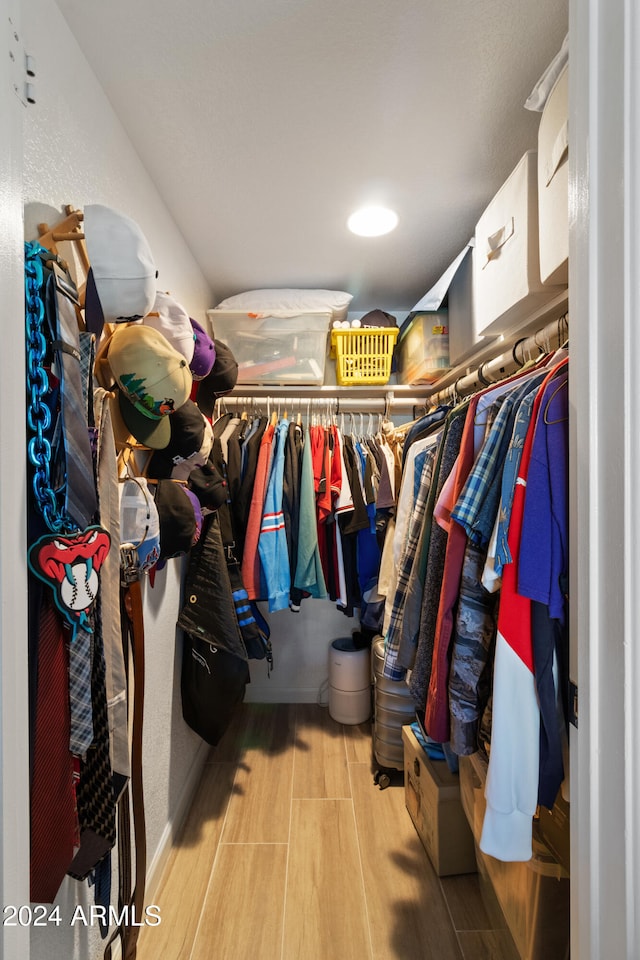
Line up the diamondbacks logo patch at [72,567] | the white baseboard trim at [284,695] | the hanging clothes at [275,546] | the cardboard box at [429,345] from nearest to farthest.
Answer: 1. the diamondbacks logo patch at [72,567]
2. the hanging clothes at [275,546]
3. the cardboard box at [429,345]
4. the white baseboard trim at [284,695]

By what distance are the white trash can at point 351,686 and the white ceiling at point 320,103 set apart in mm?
1995

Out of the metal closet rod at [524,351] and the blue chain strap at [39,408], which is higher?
the metal closet rod at [524,351]

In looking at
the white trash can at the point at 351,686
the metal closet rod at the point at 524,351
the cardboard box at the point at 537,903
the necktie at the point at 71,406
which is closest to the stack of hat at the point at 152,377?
the necktie at the point at 71,406

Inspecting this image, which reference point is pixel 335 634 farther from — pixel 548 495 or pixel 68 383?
pixel 68 383

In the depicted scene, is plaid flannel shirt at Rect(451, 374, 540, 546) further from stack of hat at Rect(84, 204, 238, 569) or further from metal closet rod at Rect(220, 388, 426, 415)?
metal closet rod at Rect(220, 388, 426, 415)

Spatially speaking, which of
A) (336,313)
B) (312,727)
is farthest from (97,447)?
(312,727)

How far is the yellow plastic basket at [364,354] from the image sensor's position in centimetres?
213

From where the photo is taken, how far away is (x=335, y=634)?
2539 mm

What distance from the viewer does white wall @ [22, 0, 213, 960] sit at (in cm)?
81

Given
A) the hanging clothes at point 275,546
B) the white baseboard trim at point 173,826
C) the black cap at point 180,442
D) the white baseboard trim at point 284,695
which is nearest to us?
the black cap at point 180,442

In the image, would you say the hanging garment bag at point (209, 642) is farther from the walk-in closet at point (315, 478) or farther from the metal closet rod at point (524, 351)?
the metal closet rod at point (524, 351)

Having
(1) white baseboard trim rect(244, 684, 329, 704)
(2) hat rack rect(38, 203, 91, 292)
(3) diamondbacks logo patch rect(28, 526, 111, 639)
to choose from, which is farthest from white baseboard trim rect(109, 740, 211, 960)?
(2) hat rack rect(38, 203, 91, 292)

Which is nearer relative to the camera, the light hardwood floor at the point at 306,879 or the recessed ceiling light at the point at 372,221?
the light hardwood floor at the point at 306,879

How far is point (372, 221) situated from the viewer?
5.25 ft
